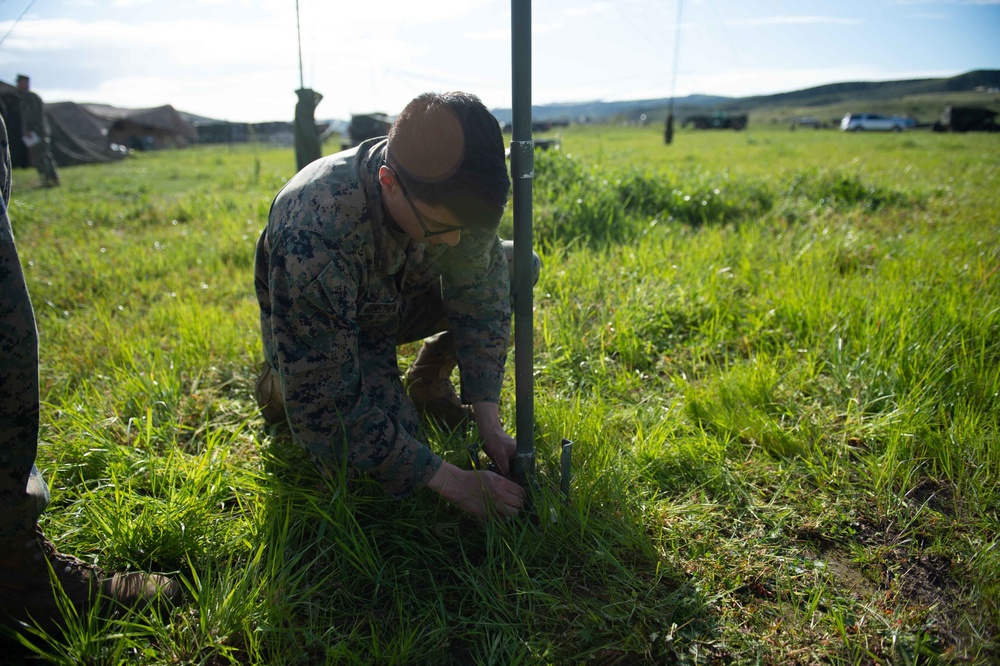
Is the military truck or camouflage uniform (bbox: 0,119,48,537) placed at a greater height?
the military truck

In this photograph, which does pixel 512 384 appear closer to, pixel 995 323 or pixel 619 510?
pixel 619 510

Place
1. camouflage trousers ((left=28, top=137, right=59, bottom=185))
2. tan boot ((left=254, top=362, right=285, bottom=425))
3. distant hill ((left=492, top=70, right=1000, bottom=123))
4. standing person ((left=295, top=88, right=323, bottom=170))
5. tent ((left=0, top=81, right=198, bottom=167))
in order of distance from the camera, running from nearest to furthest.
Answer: tan boot ((left=254, top=362, right=285, bottom=425)), standing person ((left=295, top=88, right=323, bottom=170)), camouflage trousers ((left=28, top=137, right=59, bottom=185)), tent ((left=0, top=81, right=198, bottom=167)), distant hill ((left=492, top=70, right=1000, bottom=123))

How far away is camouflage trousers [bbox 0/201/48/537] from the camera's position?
1.22 metres

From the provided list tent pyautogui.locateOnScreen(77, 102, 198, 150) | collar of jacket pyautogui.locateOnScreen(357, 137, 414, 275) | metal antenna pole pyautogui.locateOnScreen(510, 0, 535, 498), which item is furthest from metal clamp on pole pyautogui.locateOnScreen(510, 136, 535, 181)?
tent pyautogui.locateOnScreen(77, 102, 198, 150)

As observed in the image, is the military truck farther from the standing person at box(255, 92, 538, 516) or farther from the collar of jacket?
the collar of jacket

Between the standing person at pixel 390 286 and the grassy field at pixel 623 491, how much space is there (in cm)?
15

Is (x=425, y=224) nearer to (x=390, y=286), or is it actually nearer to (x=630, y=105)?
(x=390, y=286)

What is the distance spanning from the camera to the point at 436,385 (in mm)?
2281

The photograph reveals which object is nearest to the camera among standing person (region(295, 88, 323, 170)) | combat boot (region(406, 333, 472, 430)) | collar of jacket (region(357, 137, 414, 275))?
collar of jacket (region(357, 137, 414, 275))

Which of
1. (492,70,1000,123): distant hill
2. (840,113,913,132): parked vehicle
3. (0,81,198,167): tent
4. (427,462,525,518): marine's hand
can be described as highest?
(492,70,1000,123): distant hill

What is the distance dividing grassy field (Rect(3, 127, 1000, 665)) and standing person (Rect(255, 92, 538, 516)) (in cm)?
15

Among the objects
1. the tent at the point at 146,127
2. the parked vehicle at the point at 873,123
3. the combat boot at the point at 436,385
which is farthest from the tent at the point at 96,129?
the parked vehicle at the point at 873,123

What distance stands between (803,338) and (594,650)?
74.7 inches

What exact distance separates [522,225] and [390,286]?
0.56 metres
